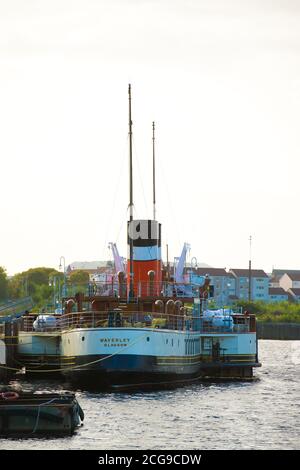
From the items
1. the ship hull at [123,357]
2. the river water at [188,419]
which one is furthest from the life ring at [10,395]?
the ship hull at [123,357]

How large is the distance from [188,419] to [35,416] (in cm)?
1118

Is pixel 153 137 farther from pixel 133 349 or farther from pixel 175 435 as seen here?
pixel 175 435

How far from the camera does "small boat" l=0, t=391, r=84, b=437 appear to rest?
190ft

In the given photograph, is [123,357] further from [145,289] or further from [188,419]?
[145,289]

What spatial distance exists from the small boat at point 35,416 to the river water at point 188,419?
941 mm

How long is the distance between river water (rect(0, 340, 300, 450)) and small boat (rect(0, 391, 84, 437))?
0.94m

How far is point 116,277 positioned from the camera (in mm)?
103438

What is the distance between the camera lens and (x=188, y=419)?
218 feet

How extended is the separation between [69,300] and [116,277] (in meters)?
10.2

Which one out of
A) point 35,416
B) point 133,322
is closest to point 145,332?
point 133,322

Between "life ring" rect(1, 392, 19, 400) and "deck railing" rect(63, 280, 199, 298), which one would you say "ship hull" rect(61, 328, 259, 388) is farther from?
"life ring" rect(1, 392, 19, 400)

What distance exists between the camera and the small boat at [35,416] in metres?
57.8

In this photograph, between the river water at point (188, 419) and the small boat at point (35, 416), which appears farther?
the small boat at point (35, 416)

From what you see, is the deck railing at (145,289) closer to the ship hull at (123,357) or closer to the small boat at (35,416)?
the ship hull at (123,357)
